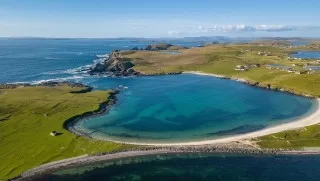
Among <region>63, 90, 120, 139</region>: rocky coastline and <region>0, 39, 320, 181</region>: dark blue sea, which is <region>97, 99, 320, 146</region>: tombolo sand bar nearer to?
<region>0, 39, 320, 181</region>: dark blue sea

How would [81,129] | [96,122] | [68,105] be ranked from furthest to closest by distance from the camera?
[68,105] → [96,122] → [81,129]

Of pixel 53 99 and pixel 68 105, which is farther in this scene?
pixel 53 99

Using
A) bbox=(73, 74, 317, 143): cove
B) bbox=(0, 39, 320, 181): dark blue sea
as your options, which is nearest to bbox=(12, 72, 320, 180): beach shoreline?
bbox=(0, 39, 320, 181): dark blue sea

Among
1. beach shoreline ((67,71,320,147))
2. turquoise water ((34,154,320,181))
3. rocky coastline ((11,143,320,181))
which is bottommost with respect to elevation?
turquoise water ((34,154,320,181))

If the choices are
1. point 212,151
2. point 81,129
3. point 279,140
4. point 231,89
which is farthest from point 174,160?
point 231,89

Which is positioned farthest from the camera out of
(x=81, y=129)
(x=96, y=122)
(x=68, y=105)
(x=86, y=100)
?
(x=86, y=100)

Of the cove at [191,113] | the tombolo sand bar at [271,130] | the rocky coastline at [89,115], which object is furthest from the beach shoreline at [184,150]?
the rocky coastline at [89,115]

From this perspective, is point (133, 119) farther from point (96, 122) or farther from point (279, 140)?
point (279, 140)
